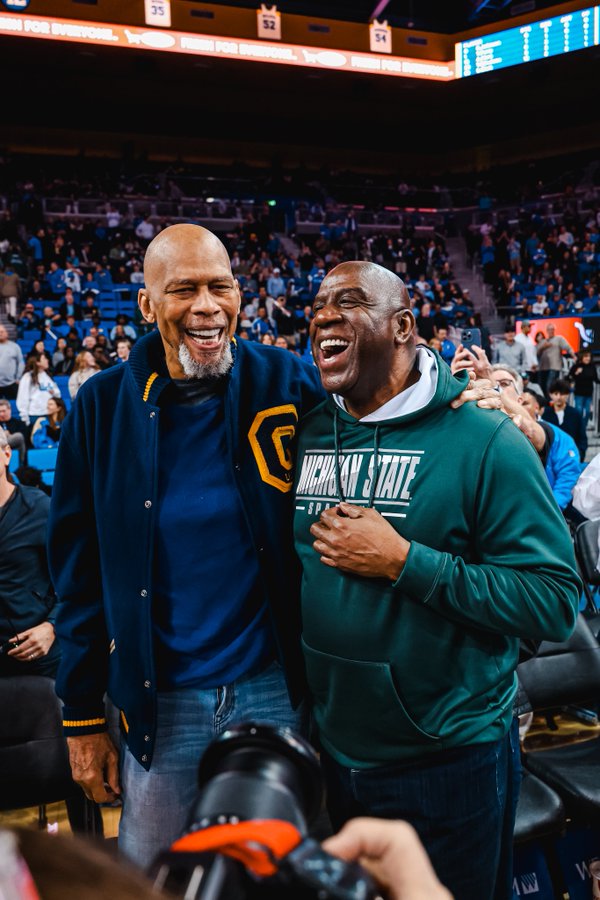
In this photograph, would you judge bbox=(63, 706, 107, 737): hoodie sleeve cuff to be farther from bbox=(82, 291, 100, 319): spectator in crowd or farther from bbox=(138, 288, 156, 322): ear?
bbox=(82, 291, 100, 319): spectator in crowd

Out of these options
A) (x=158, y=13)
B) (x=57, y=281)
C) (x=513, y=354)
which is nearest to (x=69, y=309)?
(x=57, y=281)

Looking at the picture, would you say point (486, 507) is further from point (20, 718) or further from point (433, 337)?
point (433, 337)

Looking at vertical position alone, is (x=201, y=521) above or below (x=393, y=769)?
above

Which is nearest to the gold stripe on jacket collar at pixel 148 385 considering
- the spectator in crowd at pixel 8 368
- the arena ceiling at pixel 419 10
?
the spectator in crowd at pixel 8 368

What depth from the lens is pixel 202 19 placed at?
14.2 m

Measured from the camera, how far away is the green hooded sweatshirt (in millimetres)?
1336

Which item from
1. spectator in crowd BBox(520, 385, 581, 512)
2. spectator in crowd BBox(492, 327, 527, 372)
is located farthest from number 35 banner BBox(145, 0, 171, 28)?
spectator in crowd BBox(520, 385, 581, 512)

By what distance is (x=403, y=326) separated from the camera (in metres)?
1.58

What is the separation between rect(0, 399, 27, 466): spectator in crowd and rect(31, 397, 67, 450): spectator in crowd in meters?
0.13

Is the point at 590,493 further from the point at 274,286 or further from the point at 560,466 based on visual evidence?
the point at 274,286

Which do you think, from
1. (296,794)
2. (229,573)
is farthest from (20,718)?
(296,794)

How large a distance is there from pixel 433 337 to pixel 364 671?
36.1 ft

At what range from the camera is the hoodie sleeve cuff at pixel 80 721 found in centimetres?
167

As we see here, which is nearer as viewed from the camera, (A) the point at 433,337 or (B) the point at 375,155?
(A) the point at 433,337
